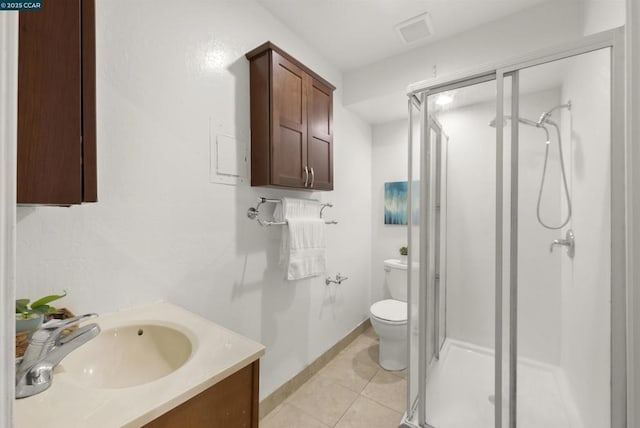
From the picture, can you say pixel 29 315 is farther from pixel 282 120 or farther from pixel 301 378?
pixel 301 378

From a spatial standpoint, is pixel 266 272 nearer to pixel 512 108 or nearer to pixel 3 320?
pixel 3 320

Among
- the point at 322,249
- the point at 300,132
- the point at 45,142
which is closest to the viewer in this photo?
the point at 45,142

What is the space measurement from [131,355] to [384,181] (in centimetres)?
249

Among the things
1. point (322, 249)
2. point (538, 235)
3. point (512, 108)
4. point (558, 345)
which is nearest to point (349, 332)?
point (322, 249)

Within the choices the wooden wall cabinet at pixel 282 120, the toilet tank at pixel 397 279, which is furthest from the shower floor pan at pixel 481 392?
the wooden wall cabinet at pixel 282 120

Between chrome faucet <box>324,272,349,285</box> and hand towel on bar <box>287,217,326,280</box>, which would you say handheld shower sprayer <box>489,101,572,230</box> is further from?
chrome faucet <box>324,272,349,285</box>

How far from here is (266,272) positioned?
5.63ft

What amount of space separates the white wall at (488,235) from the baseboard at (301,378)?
961 millimetres

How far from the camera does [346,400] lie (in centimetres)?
178

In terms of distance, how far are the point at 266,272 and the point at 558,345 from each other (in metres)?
1.59

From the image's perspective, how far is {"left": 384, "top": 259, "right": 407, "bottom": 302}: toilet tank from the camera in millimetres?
2455

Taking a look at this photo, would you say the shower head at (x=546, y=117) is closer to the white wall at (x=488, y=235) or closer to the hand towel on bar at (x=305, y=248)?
the white wall at (x=488, y=235)

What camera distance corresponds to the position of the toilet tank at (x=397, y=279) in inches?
96.7

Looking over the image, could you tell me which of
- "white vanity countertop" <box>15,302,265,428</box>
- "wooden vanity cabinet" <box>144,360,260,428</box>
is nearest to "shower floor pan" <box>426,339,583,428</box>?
"wooden vanity cabinet" <box>144,360,260,428</box>
